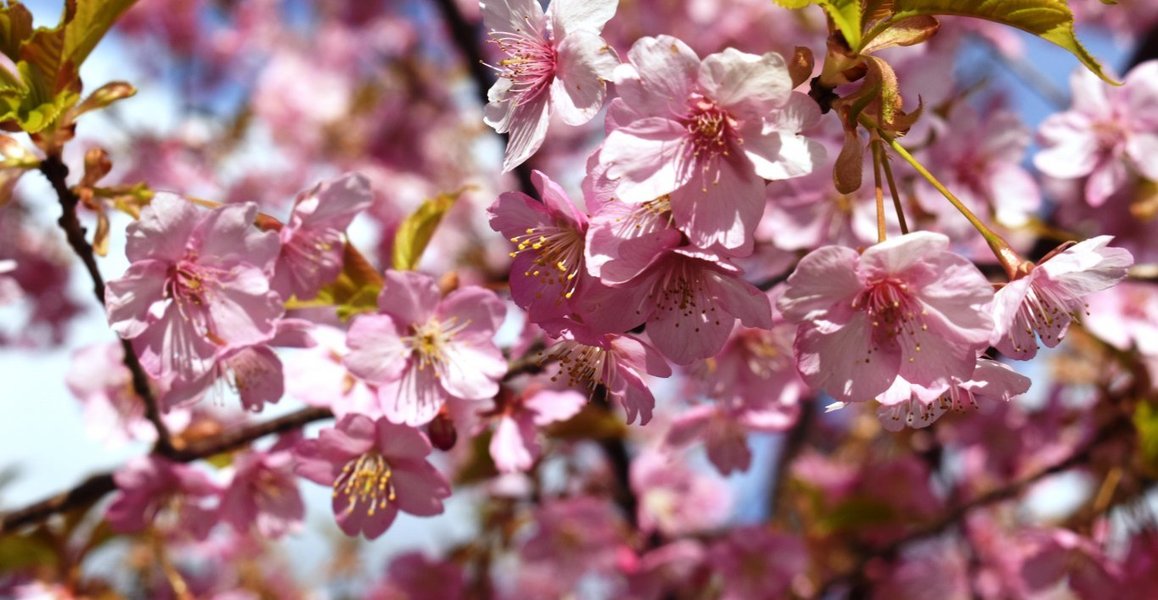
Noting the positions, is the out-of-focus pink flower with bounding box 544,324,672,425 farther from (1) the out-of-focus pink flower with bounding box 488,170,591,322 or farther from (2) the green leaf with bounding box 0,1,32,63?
(2) the green leaf with bounding box 0,1,32,63

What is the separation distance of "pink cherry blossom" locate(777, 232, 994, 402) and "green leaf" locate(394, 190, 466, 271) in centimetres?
63

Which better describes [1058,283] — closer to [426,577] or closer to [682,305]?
[682,305]

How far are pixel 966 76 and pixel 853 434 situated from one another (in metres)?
1.48

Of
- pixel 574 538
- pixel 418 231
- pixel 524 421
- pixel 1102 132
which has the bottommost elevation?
pixel 574 538

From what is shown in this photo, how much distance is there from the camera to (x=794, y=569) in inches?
93.6

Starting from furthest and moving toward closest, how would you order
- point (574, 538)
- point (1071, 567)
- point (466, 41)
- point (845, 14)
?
Result: point (466, 41) → point (574, 538) → point (1071, 567) → point (845, 14)

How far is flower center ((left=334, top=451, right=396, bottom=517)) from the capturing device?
1.38 meters

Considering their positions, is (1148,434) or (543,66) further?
(1148,434)

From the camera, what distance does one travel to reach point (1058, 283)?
1.13m

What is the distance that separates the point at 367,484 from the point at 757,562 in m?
1.32

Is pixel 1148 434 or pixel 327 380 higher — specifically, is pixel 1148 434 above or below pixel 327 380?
below

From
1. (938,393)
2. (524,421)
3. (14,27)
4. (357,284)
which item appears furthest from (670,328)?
(14,27)

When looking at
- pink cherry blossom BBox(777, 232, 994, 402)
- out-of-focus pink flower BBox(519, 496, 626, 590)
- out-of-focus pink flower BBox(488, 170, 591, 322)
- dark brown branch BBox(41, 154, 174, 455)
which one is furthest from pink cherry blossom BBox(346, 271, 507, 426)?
out-of-focus pink flower BBox(519, 496, 626, 590)

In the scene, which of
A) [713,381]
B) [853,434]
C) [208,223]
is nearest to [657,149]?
[208,223]
